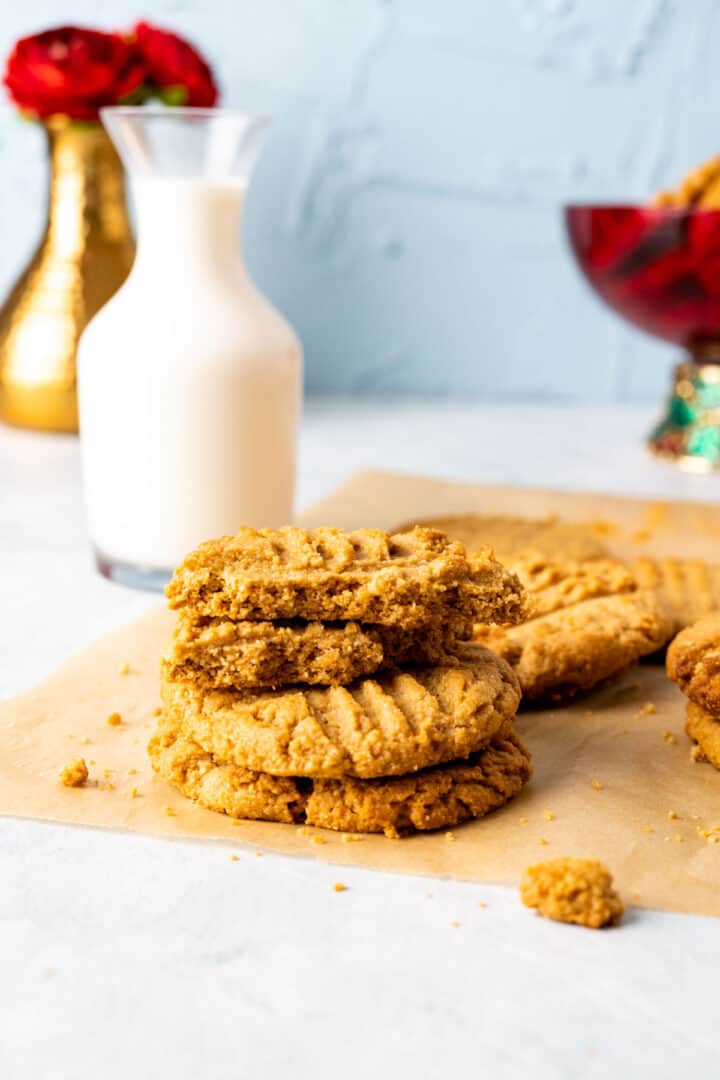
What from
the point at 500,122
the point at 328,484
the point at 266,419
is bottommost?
the point at 328,484

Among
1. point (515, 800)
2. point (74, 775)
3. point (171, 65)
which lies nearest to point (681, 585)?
point (515, 800)

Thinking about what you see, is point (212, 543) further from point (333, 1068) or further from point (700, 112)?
point (700, 112)

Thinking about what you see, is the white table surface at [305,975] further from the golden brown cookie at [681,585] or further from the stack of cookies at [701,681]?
the golden brown cookie at [681,585]

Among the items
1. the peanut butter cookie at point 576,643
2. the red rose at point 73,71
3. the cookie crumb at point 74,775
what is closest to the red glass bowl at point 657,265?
A: the red rose at point 73,71

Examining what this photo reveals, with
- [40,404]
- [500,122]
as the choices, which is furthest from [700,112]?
[40,404]

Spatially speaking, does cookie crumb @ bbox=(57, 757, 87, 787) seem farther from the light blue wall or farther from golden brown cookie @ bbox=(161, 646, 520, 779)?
the light blue wall

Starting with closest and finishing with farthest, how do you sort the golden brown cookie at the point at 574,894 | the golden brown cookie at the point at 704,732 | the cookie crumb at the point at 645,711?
the golden brown cookie at the point at 574,894 < the golden brown cookie at the point at 704,732 < the cookie crumb at the point at 645,711

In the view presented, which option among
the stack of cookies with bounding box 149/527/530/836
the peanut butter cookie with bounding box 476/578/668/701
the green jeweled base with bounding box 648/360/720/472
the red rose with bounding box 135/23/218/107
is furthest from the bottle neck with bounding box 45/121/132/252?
the stack of cookies with bounding box 149/527/530/836
